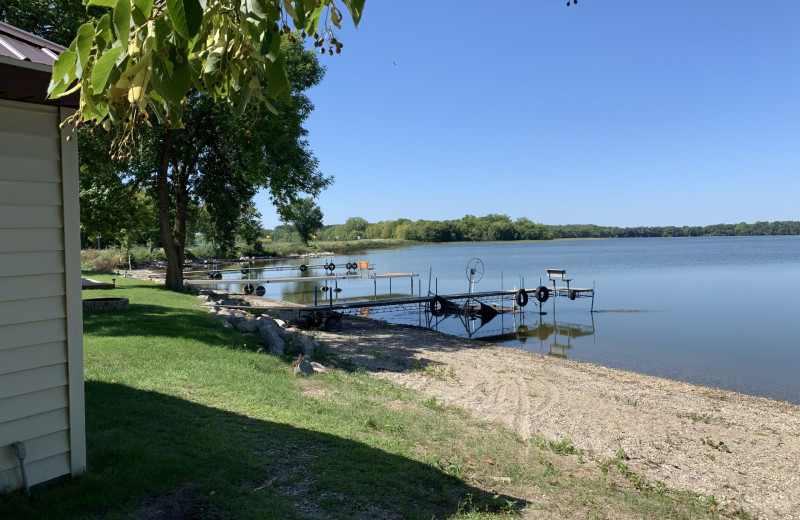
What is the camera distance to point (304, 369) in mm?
8953

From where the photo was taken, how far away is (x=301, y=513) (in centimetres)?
376

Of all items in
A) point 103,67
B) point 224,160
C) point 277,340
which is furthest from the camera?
point 224,160

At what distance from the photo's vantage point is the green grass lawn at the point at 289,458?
149 inches

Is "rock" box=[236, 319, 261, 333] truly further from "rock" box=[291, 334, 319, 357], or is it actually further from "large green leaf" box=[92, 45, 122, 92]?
"large green leaf" box=[92, 45, 122, 92]

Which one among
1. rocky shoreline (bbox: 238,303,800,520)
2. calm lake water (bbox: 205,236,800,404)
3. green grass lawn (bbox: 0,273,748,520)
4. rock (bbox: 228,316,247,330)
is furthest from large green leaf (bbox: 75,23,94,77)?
calm lake water (bbox: 205,236,800,404)

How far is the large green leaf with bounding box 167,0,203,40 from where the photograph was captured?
4.59 ft

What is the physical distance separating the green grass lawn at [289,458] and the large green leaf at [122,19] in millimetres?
3262

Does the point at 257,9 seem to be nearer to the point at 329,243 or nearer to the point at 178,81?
the point at 178,81

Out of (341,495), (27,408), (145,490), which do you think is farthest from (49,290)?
(341,495)

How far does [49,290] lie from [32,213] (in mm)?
544

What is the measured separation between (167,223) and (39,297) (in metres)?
16.8

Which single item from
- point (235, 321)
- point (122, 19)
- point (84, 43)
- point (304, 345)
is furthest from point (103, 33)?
point (235, 321)

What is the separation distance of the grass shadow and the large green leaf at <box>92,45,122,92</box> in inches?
122

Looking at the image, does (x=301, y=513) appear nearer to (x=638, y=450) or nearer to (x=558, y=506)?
(x=558, y=506)
